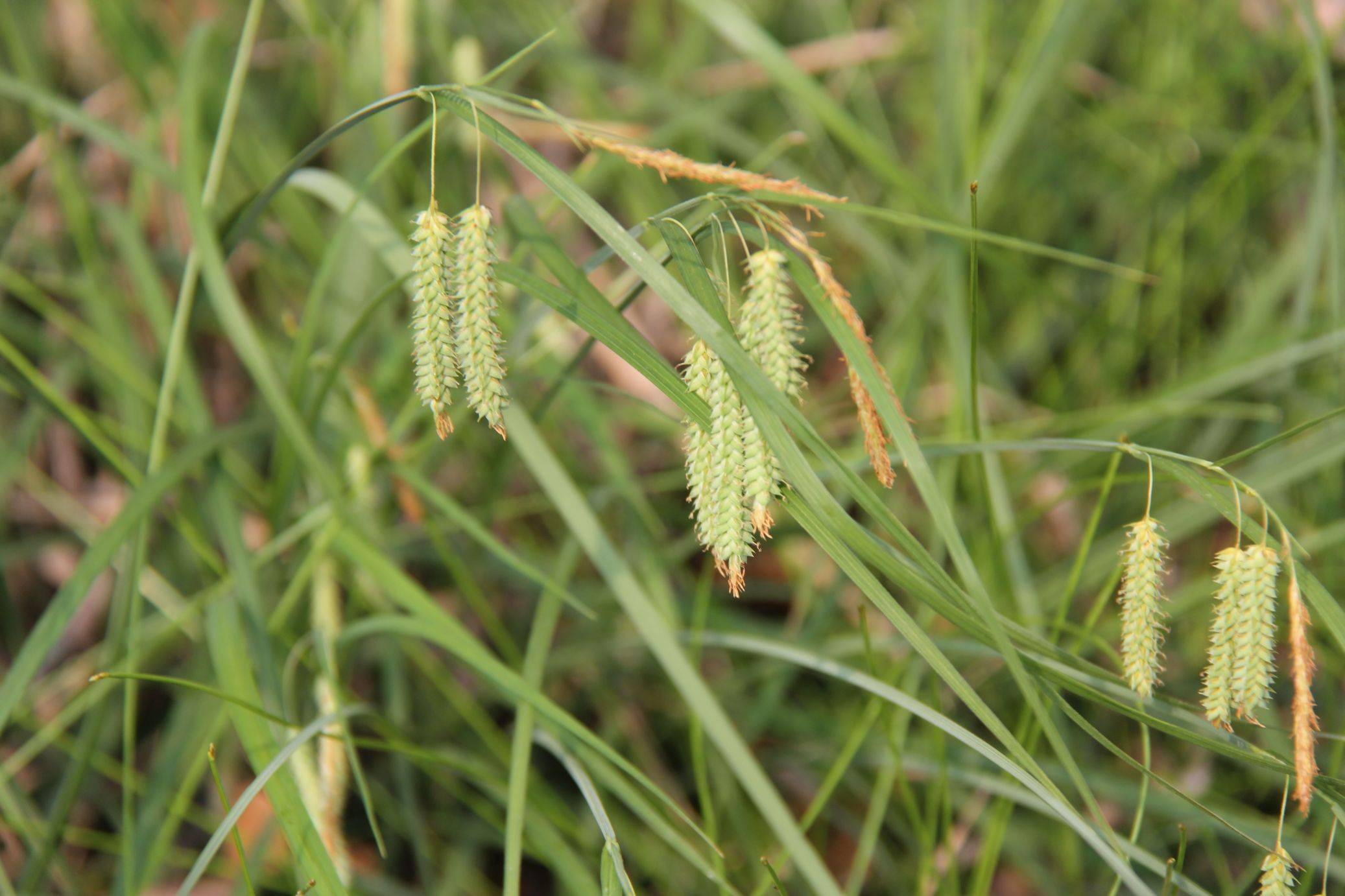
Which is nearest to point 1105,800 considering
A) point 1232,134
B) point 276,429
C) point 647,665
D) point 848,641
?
point 848,641

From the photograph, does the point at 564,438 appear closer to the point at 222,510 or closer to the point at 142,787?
the point at 222,510

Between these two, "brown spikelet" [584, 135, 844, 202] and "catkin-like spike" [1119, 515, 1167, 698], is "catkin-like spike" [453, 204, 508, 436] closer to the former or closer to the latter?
"brown spikelet" [584, 135, 844, 202]

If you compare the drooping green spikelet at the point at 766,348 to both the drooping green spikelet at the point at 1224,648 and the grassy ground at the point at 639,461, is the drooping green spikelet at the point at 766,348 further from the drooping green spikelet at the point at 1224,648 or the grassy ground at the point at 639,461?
the drooping green spikelet at the point at 1224,648

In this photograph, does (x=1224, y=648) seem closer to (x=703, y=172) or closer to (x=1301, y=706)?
(x=1301, y=706)

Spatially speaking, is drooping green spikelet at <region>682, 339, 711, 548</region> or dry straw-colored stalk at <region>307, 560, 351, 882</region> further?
dry straw-colored stalk at <region>307, 560, 351, 882</region>

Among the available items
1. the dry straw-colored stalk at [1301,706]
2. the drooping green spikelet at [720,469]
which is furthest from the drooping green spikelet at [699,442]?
the dry straw-colored stalk at [1301,706]

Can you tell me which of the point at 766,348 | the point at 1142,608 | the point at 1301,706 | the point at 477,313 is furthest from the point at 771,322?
the point at 1301,706

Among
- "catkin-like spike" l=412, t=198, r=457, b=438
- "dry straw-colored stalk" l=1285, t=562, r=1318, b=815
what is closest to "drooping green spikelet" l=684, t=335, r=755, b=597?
"catkin-like spike" l=412, t=198, r=457, b=438
